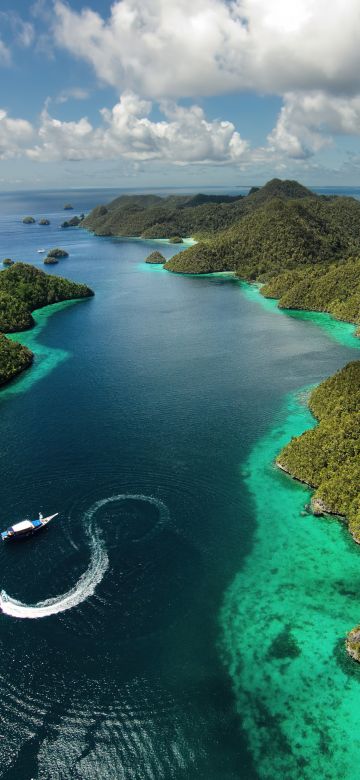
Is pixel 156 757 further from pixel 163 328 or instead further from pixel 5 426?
pixel 163 328

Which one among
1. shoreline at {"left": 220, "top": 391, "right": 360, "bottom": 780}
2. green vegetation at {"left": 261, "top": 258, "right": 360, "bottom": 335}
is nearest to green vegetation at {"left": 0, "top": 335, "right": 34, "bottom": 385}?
shoreline at {"left": 220, "top": 391, "right": 360, "bottom": 780}

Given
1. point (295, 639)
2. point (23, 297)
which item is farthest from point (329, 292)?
point (295, 639)

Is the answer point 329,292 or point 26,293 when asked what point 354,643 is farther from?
point 26,293

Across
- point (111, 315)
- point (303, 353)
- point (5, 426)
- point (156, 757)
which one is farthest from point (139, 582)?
point (111, 315)

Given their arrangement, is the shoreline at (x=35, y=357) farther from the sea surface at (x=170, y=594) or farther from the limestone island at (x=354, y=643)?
the limestone island at (x=354, y=643)

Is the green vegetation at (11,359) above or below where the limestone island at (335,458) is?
Answer: above


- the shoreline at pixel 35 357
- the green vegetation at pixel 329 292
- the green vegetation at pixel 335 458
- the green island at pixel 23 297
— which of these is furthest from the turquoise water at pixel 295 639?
the green vegetation at pixel 329 292
